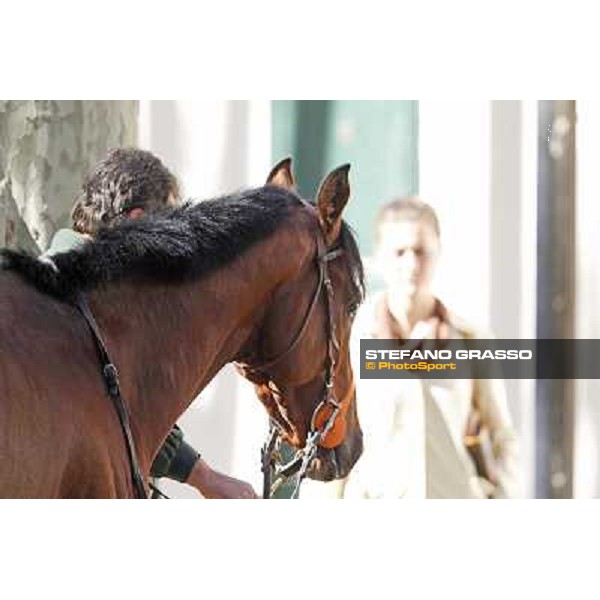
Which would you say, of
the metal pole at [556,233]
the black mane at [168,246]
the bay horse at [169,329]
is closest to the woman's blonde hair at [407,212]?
the metal pole at [556,233]

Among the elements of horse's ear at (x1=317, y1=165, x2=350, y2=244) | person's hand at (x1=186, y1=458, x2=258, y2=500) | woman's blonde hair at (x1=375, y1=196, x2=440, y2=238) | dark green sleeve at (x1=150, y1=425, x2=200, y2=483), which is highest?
woman's blonde hair at (x1=375, y1=196, x2=440, y2=238)

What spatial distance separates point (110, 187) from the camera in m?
4.62

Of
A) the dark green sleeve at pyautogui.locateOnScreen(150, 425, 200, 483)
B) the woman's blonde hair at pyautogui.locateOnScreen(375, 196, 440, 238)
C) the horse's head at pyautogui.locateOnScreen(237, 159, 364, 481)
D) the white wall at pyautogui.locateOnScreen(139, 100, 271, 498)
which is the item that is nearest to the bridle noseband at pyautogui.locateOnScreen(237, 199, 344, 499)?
the horse's head at pyautogui.locateOnScreen(237, 159, 364, 481)

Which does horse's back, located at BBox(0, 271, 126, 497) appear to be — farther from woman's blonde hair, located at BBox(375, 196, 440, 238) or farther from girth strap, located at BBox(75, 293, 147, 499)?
Answer: woman's blonde hair, located at BBox(375, 196, 440, 238)

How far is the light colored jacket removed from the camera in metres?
5.26

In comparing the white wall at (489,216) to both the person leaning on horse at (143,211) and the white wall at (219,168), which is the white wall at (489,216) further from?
the person leaning on horse at (143,211)

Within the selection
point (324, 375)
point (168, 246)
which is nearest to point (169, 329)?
point (168, 246)

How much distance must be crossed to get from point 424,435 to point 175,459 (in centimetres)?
117

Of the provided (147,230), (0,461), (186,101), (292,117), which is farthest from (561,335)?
(0,461)

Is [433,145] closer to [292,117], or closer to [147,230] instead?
[292,117]

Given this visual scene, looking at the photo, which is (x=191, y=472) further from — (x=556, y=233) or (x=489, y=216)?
(x=556, y=233)

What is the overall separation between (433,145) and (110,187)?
137 cm

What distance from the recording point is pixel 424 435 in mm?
5320

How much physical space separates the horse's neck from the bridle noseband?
0.12 meters
